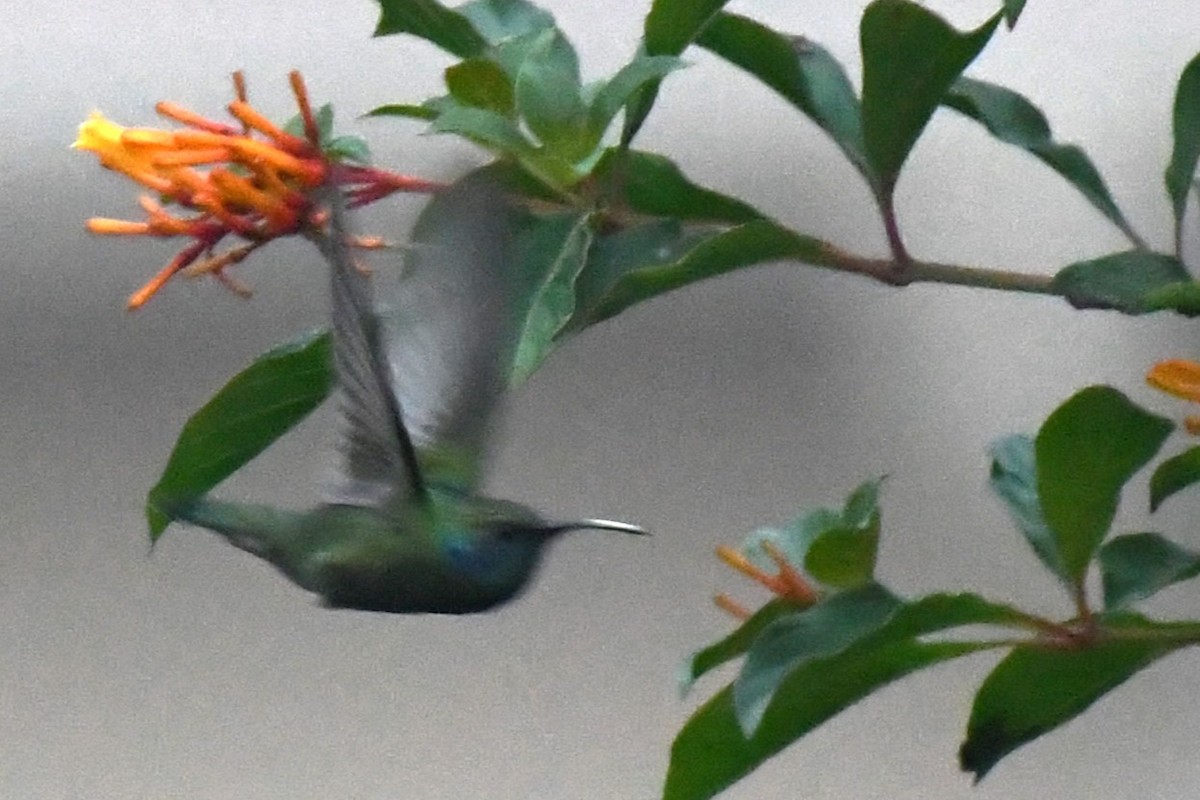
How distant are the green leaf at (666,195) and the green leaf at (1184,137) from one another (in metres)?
0.21

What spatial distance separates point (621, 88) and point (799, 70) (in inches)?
5.2

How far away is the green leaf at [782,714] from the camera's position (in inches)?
23.1

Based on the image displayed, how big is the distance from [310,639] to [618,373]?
0.99 feet

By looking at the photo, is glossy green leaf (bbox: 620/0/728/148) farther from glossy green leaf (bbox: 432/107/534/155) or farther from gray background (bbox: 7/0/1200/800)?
gray background (bbox: 7/0/1200/800)

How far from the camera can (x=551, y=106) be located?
0.53 meters

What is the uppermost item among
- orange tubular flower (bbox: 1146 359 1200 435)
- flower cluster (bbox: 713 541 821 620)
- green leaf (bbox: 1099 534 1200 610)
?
orange tubular flower (bbox: 1146 359 1200 435)

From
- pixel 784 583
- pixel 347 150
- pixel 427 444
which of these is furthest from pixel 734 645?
pixel 347 150

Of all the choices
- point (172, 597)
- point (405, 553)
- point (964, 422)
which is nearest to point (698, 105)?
point (964, 422)

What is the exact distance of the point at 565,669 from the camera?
42.6 inches

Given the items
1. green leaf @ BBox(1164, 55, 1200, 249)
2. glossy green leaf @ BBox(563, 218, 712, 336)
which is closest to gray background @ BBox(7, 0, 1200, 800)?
green leaf @ BBox(1164, 55, 1200, 249)

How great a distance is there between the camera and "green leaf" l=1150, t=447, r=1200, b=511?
64 centimetres

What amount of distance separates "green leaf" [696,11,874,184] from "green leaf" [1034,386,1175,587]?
0.44ft

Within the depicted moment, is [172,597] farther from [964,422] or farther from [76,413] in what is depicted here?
[964,422]

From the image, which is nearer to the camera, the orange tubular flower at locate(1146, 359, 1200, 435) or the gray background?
the orange tubular flower at locate(1146, 359, 1200, 435)
